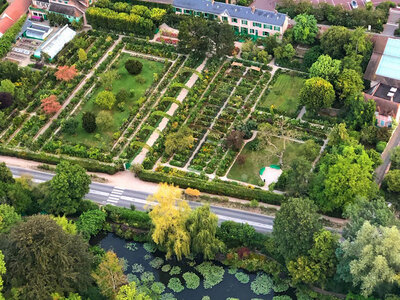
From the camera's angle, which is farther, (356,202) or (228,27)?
(228,27)

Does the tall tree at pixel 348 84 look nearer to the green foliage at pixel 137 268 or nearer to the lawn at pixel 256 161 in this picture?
the lawn at pixel 256 161

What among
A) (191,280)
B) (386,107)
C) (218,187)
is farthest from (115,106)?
(386,107)

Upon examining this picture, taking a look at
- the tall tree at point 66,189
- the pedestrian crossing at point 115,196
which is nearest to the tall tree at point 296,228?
the pedestrian crossing at point 115,196

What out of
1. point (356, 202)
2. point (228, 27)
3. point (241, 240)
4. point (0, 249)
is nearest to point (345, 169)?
point (356, 202)

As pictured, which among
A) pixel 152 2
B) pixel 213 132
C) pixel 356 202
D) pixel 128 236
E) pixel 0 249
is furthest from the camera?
pixel 152 2

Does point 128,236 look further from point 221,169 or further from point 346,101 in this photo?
point 346,101

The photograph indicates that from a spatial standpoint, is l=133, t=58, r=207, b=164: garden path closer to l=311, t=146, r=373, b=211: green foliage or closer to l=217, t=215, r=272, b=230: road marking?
l=217, t=215, r=272, b=230: road marking

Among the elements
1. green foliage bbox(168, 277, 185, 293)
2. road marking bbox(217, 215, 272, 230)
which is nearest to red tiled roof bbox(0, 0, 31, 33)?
road marking bbox(217, 215, 272, 230)
